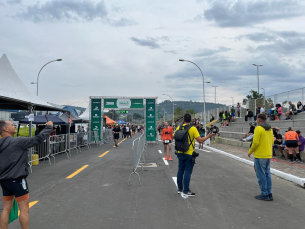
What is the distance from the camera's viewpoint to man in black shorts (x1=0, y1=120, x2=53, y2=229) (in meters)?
3.92

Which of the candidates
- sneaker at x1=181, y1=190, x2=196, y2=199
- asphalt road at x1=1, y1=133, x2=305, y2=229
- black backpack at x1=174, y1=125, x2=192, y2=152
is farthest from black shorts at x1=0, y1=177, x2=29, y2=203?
sneaker at x1=181, y1=190, x2=196, y2=199

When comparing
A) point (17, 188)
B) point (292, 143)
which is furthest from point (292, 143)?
point (17, 188)

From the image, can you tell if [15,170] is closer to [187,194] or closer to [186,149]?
[186,149]

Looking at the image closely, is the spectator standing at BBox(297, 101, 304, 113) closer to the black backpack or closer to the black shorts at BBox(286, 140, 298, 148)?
the black shorts at BBox(286, 140, 298, 148)

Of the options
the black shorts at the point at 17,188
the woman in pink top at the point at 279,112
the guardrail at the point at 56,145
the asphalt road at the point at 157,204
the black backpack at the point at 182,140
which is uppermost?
the woman in pink top at the point at 279,112

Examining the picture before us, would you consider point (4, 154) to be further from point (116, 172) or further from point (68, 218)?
point (116, 172)

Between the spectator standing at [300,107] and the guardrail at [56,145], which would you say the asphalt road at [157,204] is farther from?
the spectator standing at [300,107]

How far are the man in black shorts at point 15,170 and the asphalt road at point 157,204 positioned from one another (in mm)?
961

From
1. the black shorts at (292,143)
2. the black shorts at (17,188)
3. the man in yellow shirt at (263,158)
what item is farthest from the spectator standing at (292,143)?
the black shorts at (17,188)

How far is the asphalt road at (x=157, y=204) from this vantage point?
505cm

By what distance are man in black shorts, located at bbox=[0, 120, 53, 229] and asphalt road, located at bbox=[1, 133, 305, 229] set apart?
3.15 ft

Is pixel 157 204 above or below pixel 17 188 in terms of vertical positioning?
below

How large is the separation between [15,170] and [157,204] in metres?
3.21

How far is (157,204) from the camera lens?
6184mm
